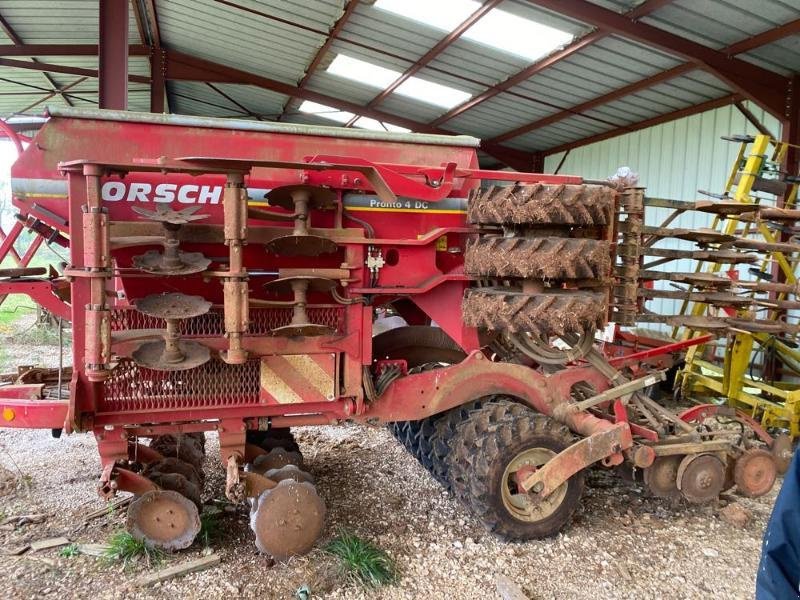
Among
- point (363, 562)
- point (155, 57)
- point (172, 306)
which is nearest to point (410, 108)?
point (155, 57)

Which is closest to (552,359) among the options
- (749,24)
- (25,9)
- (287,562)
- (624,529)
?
(624,529)

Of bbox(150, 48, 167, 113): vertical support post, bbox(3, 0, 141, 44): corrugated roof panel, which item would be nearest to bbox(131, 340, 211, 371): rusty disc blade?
bbox(3, 0, 141, 44): corrugated roof panel

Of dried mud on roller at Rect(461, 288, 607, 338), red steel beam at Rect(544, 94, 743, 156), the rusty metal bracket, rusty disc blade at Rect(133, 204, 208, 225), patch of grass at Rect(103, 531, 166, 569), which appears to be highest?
red steel beam at Rect(544, 94, 743, 156)

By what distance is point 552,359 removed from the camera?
3.75m

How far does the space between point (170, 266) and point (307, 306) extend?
0.74 m

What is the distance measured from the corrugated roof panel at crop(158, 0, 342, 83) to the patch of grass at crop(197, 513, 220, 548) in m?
7.05

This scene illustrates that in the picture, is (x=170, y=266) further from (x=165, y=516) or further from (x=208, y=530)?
(x=208, y=530)

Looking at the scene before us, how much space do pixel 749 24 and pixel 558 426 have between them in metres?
5.61

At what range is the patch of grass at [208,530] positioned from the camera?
3279 mm

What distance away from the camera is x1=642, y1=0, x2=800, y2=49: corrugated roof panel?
6.09 m

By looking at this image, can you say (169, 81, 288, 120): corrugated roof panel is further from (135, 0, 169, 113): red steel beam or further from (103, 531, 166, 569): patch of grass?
(103, 531, 166, 569): patch of grass

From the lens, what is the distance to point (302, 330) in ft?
10.2

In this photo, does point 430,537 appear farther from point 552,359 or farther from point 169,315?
point 169,315

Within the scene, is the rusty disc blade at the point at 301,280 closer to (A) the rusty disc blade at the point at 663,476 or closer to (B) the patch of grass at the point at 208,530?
(B) the patch of grass at the point at 208,530
